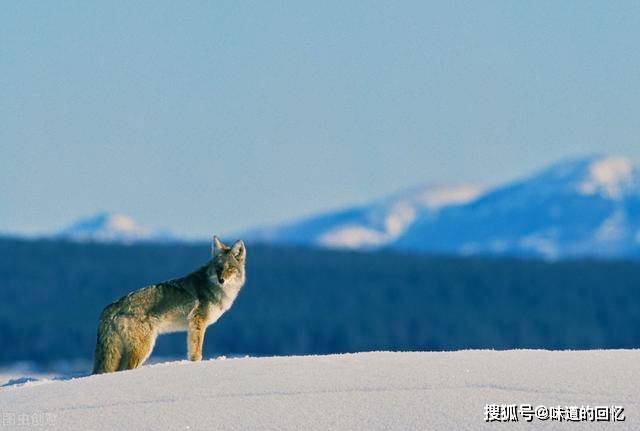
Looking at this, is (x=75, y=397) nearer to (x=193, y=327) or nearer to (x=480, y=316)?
(x=193, y=327)

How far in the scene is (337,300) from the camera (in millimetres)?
82812

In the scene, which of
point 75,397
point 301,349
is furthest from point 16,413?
point 301,349

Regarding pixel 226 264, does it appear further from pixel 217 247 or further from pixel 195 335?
pixel 195 335

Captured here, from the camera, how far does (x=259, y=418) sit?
10.9m

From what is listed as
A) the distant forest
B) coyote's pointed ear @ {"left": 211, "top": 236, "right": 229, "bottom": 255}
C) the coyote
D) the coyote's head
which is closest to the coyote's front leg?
the coyote

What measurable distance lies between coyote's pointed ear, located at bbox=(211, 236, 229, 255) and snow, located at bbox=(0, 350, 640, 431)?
1073 millimetres

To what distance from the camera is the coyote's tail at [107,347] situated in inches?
505

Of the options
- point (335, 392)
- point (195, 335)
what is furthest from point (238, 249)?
point (335, 392)

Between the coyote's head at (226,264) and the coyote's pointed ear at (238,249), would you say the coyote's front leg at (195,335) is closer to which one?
the coyote's head at (226,264)

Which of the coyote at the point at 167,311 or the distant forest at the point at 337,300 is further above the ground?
the distant forest at the point at 337,300

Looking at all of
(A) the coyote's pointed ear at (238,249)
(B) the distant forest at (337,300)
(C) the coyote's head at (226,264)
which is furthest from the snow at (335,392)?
(B) the distant forest at (337,300)

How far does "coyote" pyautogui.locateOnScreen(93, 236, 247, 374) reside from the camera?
12.9 meters

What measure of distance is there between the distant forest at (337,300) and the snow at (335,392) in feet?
177

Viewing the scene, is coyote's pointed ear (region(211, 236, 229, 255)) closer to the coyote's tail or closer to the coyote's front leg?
the coyote's front leg
